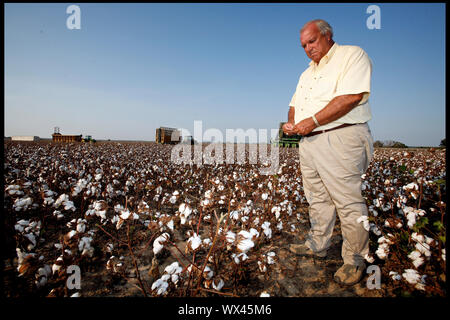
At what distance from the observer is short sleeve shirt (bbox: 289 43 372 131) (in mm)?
1900

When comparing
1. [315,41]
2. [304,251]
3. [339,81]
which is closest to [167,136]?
[304,251]

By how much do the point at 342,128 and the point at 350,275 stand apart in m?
1.57

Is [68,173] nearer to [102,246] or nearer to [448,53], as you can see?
[102,246]

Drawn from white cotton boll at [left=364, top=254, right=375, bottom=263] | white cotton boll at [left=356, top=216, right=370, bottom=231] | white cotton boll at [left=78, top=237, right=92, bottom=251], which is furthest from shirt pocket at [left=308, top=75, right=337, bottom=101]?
white cotton boll at [left=78, top=237, right=92, bottom=251]

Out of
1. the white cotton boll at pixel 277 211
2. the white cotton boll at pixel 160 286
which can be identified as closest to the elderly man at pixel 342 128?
the white cotton boll at pixel 277 211

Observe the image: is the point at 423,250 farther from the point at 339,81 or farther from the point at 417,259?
the point at 339,81

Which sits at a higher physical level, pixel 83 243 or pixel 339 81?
pixel 339 81

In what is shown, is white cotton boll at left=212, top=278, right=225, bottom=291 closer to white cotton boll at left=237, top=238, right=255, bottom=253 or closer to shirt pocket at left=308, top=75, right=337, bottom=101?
white cotton boll at left=237, top=238, right=255, bottom=253

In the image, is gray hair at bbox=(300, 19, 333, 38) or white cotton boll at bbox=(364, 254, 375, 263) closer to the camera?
white cotton boll at bbox=(364, 254, 375, 263)

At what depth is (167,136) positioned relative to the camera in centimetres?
3344

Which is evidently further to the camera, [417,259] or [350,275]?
[350,275]

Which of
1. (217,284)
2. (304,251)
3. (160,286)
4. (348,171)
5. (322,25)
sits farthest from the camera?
(304,251)

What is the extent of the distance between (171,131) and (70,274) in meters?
35.4
